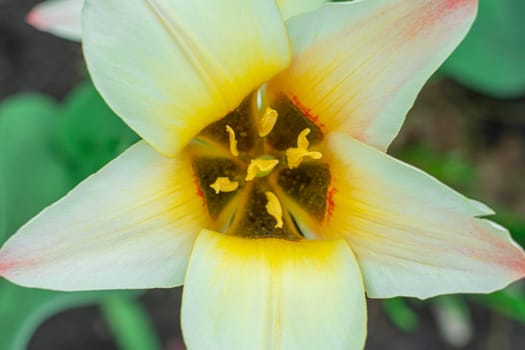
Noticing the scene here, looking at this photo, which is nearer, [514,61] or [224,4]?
[224,4]

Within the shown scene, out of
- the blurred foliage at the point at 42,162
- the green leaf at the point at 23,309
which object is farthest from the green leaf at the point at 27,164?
the green leaf at the point at 23,309

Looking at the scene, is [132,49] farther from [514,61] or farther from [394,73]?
[514,61]

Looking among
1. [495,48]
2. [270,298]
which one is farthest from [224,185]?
[495,48]

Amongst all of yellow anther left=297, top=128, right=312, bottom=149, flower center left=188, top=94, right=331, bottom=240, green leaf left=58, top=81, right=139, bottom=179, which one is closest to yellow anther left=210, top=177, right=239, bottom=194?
flower center left=188, top=94, right=331, bottom=240

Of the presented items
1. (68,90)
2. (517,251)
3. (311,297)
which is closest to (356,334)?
(311,297)

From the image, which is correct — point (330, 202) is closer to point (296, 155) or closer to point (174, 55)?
point (296, 155)

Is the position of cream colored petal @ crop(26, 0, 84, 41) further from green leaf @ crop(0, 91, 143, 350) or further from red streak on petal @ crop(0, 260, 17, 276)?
red streak on petal @ crop(0, 260, 17, 276)
